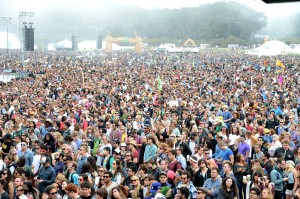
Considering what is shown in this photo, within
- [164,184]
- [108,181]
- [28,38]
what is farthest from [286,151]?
[28,38]

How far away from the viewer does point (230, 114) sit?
15.9 metres

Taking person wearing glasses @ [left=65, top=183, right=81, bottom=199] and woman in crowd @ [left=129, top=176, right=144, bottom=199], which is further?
woman in crowd @ [left=129, top=176, right=144, bottom=199]

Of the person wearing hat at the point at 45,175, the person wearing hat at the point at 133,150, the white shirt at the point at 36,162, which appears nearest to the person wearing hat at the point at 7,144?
the white shirt at the point at 36,162

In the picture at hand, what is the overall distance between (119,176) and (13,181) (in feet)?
4.65

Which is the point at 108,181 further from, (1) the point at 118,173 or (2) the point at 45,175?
(2) the point at 45,175

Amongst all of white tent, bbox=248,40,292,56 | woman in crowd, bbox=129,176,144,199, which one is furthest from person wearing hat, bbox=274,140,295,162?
white tent, bbox=248,40,292,56

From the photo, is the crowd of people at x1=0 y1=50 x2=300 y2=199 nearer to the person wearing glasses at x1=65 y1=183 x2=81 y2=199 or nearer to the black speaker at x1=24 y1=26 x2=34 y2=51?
the person wearing glasses at x1=65 y1=183 x2=81 y2=199

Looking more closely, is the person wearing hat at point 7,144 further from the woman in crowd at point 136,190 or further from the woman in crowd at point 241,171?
the woman in crowd at point 241,171

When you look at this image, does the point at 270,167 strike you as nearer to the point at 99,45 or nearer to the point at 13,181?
the point at 13,181

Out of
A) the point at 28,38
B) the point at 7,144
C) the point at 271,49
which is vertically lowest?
the point at 271,49

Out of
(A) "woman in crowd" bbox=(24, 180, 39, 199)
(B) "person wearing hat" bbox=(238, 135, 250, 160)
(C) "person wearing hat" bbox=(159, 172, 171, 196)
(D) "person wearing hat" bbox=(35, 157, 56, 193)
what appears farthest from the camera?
(B) "person wearing hat" bbox=(238, 135, 250, 160)

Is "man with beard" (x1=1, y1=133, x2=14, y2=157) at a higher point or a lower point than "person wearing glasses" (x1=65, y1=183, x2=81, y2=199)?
lower

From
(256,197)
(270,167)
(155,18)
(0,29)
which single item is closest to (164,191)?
(256,197)

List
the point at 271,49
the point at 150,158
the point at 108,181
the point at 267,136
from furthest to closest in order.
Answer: the point at 271,49
the point at 267,136
the point at 150,158
the point at 108,181
